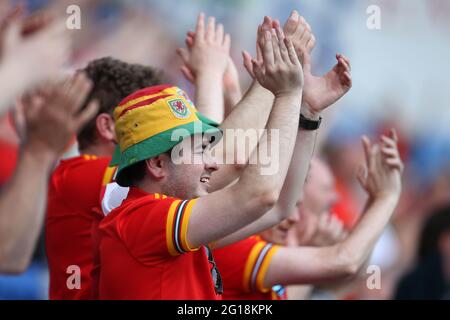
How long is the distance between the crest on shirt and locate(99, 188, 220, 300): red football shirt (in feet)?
0.83

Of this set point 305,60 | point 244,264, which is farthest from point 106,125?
point 305,60

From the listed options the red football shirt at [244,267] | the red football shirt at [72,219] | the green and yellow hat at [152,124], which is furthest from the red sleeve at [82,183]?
the green and yellow hat at [152,124]

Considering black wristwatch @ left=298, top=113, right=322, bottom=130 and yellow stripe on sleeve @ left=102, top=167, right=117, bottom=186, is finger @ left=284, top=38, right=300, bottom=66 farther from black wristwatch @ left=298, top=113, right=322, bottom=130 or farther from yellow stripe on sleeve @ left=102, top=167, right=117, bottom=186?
yellow stripe on sleeve @ left=102, top=167, right=117, bottom=186

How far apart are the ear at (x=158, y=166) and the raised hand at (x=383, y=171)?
1193 millimetres

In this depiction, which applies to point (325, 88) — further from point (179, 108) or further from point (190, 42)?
point (190, 42)

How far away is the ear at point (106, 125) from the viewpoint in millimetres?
3615

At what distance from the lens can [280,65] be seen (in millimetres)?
2652

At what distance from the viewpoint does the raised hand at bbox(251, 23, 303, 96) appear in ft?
8.68

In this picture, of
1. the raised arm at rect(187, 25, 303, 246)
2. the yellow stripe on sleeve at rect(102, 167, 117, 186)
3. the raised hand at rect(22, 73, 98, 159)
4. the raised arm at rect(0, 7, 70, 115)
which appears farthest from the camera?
the yellow stripe on sleeve at rect(102, 167, 117, 186)

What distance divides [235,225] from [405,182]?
4600 millimetres

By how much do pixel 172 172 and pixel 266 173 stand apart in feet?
1.16

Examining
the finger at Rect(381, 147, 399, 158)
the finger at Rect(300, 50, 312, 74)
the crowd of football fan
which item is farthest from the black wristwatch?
the finger at Rect(381, 147, 399, 158)

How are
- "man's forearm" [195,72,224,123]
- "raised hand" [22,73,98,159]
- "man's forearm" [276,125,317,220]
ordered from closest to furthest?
"raised hand" [22,73,98,159] → "man's forearm" [276,125,317,220] → "man's forearm" [195,72,224,123]

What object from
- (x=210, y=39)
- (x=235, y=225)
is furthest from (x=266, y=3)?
(x=235, y=225)
